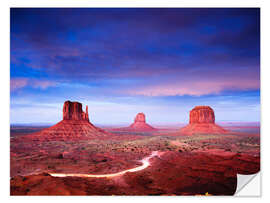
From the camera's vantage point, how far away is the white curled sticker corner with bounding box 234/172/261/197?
640cm

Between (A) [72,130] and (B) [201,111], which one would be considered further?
(A) [72,130]

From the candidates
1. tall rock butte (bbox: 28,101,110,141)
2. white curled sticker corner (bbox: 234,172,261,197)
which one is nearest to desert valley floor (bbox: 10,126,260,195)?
white curled sticker corner (bbox: 234,172,261,197)

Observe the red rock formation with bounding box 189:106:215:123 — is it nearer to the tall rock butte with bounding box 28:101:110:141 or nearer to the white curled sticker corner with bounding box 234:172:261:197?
the white curled sticker corner with bounding box 234:172:261:197

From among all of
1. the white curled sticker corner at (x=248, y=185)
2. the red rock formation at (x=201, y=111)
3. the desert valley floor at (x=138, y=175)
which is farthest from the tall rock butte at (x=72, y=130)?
the white curled sticker corner at (x=248, y=185)

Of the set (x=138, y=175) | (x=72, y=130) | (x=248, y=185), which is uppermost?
(x=138, y=175)

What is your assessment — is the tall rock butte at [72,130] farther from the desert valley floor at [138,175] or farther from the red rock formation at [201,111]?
the red rock formation at [201,111]

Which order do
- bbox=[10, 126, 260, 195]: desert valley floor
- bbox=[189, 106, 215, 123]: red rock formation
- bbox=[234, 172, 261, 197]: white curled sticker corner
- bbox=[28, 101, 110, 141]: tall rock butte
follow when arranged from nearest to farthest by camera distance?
1. bbox=[10, 126, 260, 195]: desert valley floor
2. bbox=[234, 172, 261, 197]: white curled sticker corner
3. bbox=[189, 106, 215, 123]: red rock formation
4. bbox=[28, 101, 110, 141]: tall rock butte

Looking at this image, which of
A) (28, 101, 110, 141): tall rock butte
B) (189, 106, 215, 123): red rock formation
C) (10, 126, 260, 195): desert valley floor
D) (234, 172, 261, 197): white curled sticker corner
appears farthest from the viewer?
(28, 101, 110, 141): tall rock butte

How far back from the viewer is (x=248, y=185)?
670cm

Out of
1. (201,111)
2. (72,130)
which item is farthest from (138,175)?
(72,130)

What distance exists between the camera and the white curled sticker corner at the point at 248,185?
6.40 meters

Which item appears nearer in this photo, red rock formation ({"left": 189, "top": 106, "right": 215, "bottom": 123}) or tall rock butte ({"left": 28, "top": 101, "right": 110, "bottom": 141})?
Answer: red rock formation ({"left": 189, "top": 106, "right": 215, "bottom": 123})

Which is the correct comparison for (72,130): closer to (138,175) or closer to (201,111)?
(138,175)

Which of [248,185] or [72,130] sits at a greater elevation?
[248,185]
